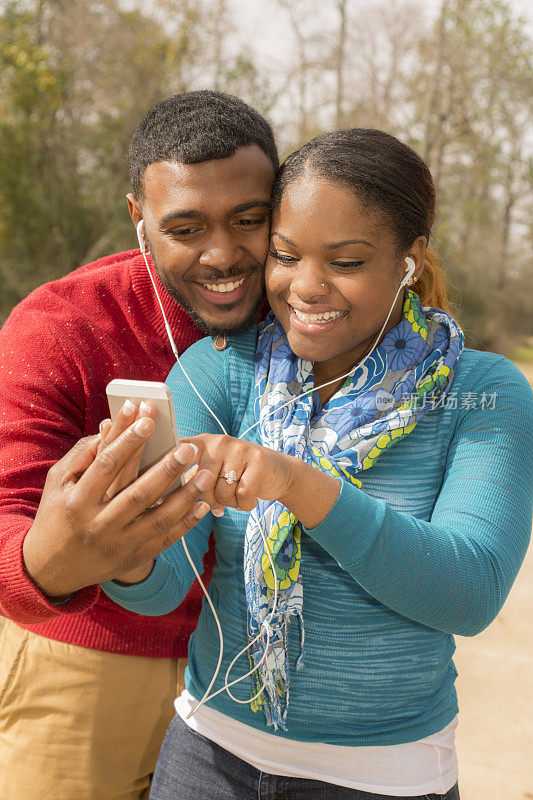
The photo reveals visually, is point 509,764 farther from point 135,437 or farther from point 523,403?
point 135,437

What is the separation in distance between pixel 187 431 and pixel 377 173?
67cm

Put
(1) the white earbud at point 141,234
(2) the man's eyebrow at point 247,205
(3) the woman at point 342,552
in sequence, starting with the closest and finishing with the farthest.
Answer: (3) the woman at point 342,552, (2) the man's eyebrow at point 247,205, (1) the white earbud at point 141,234

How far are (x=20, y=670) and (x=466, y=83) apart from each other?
16073mm

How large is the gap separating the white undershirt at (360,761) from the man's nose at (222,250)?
1.05 meters

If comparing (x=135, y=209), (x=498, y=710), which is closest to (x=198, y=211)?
(x=135, y=209)

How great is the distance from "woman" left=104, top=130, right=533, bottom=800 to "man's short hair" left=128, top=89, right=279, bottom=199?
25cm

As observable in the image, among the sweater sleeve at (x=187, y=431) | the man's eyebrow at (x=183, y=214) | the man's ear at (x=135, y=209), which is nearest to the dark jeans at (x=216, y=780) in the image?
the sweater sleeve at (x=187, y=431)

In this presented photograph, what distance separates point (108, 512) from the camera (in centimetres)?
131

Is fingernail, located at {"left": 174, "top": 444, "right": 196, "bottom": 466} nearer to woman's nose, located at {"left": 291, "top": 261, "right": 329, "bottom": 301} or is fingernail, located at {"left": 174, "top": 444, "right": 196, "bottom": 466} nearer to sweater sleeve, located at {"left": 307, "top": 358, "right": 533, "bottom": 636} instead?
sweater sleeve, located at {"left": 307, "top": 358, "right": 533, "bottom": 636}

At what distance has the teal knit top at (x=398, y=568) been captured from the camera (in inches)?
57.7

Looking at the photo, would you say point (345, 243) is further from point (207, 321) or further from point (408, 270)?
point (207, 321)

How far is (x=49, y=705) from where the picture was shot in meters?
2.20

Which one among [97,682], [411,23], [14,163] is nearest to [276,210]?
[97,682]

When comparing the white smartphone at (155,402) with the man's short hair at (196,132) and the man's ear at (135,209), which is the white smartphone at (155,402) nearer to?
the man's short hair at (196,132)
